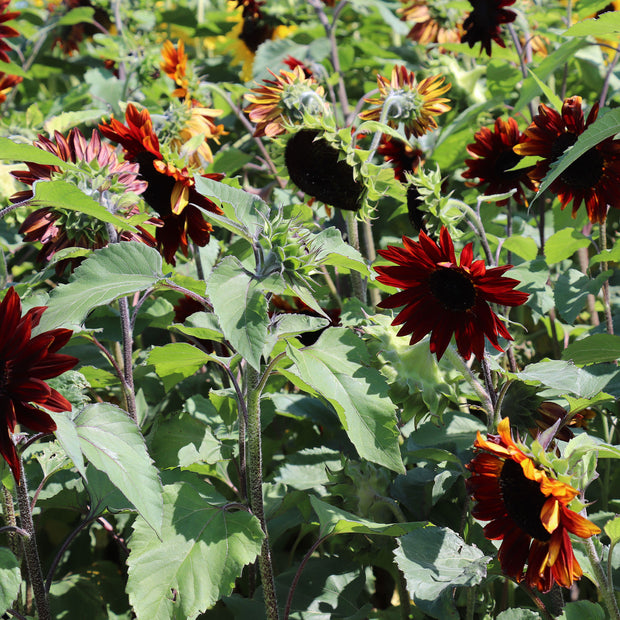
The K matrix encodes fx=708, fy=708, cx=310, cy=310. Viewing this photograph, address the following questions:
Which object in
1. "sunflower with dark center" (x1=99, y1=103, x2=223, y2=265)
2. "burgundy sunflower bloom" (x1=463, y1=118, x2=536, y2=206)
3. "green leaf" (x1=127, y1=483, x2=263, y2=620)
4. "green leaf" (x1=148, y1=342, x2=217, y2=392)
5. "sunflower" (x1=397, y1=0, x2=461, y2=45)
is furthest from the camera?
"sunflower" (x1=397, y1=0, x2=461, y2=45)

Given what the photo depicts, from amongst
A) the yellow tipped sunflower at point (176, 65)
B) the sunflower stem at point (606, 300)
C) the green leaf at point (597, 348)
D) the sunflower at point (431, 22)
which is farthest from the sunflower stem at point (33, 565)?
the sunflower at point (431, 22)

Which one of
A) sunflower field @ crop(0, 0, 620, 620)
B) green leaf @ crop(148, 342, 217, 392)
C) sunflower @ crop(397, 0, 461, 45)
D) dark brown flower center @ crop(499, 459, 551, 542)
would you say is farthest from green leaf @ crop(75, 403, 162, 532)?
sunflower @ crop(397, 0, 461, 45)

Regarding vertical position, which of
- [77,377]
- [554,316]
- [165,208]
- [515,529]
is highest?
[165,208]

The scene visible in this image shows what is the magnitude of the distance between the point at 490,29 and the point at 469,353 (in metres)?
0.78

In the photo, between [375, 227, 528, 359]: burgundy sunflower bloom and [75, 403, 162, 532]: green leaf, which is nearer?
[75, 403, 162, 532]: green leaf

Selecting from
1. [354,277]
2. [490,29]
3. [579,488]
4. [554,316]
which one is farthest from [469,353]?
[490,29]

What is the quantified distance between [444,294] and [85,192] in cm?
44

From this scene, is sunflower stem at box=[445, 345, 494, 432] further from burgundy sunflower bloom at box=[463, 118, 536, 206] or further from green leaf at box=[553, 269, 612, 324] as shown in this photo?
burgundy sunflower bloom at box=[463, 118, 536, 206]

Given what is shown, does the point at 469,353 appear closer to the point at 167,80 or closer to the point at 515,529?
the point at 515,529

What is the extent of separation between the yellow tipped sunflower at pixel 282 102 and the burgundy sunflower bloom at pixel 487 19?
38 centimetres

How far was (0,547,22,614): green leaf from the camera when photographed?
70cm

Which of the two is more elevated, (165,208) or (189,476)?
(165,208)

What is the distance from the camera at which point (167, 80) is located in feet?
6.36

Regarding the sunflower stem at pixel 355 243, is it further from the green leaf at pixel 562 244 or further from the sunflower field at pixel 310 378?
the green leaf at pixel 562 244
